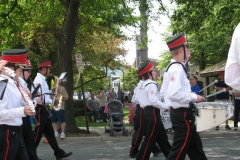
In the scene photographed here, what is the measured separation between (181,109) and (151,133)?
2066 mm

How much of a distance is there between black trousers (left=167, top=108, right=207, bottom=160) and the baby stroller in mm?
7980

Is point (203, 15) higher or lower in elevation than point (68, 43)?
higher

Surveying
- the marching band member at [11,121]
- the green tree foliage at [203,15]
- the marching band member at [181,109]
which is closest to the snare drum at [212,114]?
the marching band member at [181,109]

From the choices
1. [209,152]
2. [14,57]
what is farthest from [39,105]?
[209,152]

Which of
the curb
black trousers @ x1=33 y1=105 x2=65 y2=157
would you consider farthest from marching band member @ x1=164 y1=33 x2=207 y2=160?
the curb

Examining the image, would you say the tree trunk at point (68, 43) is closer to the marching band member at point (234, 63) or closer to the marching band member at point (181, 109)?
the marching band member at point (181, 109)

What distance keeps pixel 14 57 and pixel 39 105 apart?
332cm

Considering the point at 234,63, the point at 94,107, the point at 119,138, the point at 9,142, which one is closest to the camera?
the point at 234,63

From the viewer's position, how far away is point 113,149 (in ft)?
36.6

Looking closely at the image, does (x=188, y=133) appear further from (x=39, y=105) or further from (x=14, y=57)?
(x=39, y=105)

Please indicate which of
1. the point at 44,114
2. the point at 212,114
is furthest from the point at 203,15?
the point at 212,114

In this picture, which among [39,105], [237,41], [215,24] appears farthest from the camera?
[215,24]

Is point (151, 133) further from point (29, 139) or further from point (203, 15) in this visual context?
point (203, 15)

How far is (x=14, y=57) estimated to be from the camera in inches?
215
